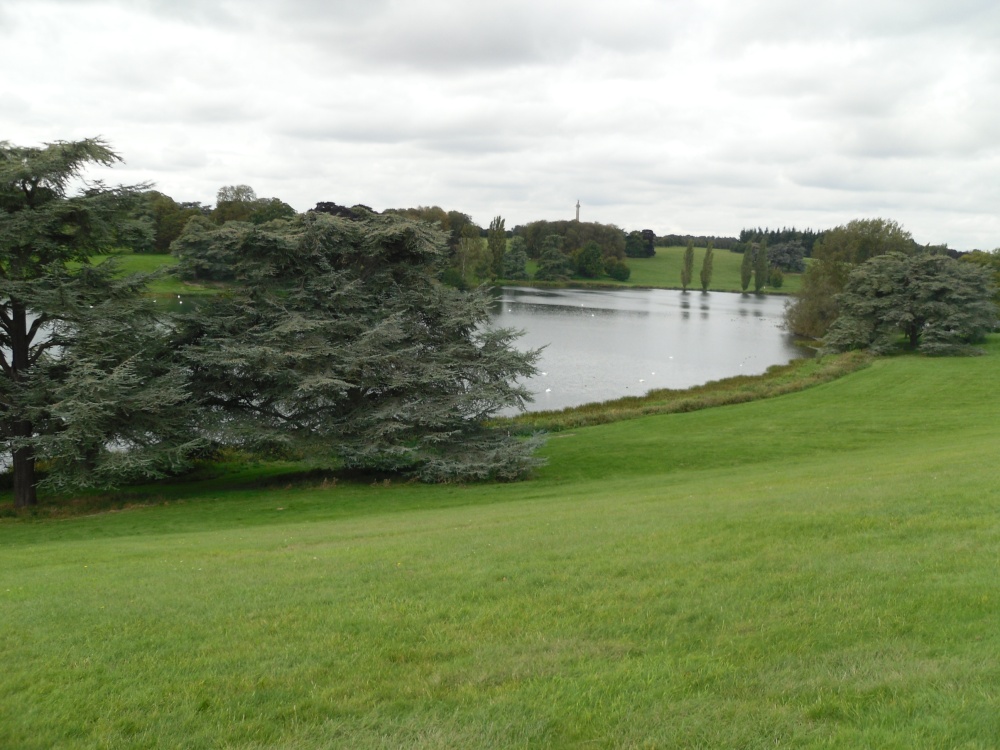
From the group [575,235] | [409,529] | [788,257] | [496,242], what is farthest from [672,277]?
[409,529]

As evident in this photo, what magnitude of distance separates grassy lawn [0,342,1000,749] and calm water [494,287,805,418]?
14024mm

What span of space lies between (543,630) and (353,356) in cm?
1767

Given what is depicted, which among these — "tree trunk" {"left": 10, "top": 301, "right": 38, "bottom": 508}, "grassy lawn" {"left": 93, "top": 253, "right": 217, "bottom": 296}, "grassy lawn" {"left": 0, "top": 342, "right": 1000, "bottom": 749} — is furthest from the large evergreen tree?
"grassy lawn" {"left": 93, "top": 253, "right": 217, "bottom": 296}

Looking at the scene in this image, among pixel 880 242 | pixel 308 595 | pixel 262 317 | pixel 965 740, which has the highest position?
pixel 880 242

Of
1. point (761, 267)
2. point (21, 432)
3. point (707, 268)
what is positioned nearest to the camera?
point (21, 432)

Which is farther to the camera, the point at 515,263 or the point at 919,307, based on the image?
the point at 515,263

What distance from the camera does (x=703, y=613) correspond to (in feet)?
26.4

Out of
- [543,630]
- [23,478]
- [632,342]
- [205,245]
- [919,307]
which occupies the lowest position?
[23,478]

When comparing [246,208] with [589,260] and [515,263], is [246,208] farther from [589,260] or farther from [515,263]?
[589,260]

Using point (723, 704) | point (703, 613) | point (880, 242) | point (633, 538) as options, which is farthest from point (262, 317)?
point (880, 242)

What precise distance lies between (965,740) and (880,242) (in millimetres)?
90165

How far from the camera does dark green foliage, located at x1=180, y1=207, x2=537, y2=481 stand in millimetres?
24266

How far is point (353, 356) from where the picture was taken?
80.1 ft

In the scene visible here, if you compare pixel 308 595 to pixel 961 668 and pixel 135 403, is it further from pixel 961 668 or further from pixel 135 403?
pixel 135 403
